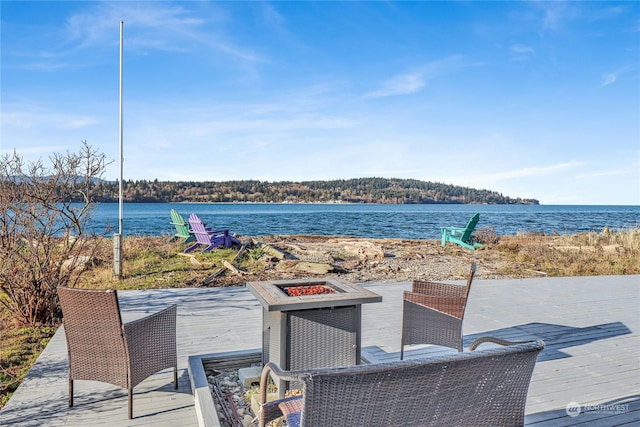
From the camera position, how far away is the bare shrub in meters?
3.75

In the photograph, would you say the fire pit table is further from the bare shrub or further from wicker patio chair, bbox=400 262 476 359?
the bare shrub

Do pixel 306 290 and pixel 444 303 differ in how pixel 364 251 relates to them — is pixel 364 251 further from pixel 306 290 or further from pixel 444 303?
pixel 306 290

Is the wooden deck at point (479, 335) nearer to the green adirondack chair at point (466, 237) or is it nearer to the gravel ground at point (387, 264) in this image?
the gravel ground at point (387, 264)

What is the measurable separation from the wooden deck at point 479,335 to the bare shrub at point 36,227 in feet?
2.27

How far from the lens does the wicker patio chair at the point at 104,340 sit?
83.1 inches

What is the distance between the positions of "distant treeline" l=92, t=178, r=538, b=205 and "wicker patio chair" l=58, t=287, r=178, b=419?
1940 inches

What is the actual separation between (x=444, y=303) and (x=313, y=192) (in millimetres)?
56625

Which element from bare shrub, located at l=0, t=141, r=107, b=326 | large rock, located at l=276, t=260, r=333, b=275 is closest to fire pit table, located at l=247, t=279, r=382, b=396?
bare shrub, located at l=0, t=141, r=107, b=326

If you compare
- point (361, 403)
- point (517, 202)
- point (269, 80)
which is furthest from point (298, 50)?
point (517, 202)

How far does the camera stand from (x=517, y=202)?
8044cm

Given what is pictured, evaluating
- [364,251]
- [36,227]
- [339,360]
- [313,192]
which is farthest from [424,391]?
[313,192]

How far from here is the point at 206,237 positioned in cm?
927

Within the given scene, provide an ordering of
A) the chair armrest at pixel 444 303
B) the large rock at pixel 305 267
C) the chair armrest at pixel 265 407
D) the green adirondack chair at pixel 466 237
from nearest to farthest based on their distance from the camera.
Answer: the chair armrest at pixel 265 407 < the chair armrest at pixel 444 303 < the large rock at pixel 305 267 < the green adirondack chair at pixel 466 237

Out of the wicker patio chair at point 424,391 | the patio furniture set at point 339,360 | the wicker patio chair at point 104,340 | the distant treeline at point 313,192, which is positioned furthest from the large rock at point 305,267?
the distant treeline at point 313,192
